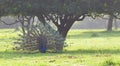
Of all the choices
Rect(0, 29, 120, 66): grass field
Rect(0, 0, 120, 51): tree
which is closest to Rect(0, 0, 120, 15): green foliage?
Rect(0, 0, 120, 51): tree

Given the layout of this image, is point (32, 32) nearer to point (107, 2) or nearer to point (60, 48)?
point (60, 48)

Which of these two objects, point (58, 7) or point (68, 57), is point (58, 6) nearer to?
point (58, 7)

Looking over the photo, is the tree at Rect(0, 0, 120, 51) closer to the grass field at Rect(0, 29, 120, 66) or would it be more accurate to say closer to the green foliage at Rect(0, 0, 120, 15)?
the green foliage at Rect(0, 0, 120, 15)

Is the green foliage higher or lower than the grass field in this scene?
higher

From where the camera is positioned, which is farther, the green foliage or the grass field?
the green foliage

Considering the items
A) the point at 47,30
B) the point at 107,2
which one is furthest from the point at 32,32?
the point at 107,2

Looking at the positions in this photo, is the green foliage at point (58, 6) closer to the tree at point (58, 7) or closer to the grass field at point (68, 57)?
the tree at point (58, 7)

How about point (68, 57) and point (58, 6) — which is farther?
point (58, 6)

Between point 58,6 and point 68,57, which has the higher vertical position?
point 58,6

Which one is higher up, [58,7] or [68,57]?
[58,7]

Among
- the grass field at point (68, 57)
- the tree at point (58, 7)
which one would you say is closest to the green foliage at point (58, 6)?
the tree at point (58, 7)

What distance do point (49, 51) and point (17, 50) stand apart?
2.59 m

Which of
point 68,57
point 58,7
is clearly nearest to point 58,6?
point 58,7

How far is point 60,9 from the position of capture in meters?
29.5
